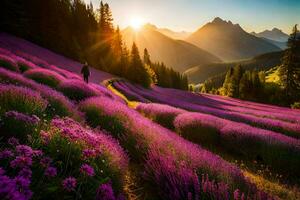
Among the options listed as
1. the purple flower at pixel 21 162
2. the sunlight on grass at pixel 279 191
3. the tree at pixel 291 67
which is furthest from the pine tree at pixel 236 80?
the purple flower at pixel 21 162

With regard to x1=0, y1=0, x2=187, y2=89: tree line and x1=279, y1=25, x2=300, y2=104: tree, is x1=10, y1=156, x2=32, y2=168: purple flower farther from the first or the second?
x1=279, y1=25, x2=300, y2=104: tree

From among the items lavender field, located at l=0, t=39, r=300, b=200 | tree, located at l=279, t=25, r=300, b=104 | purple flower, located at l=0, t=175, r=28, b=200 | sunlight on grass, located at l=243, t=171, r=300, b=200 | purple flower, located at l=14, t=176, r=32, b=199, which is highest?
tree, located at l=279, t=25, r=300, b=104

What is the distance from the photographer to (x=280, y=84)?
65812 mm

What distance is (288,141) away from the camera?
930 cm

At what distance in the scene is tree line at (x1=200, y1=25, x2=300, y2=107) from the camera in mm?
58969

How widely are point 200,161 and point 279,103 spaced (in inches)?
3180

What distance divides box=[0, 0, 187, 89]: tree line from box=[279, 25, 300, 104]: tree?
29.5 m

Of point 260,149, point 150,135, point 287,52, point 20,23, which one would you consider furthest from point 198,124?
point 287,52

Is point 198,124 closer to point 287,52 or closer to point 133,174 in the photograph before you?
point 133,174

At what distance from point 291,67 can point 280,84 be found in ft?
24.3

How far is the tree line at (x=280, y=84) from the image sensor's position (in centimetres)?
5897

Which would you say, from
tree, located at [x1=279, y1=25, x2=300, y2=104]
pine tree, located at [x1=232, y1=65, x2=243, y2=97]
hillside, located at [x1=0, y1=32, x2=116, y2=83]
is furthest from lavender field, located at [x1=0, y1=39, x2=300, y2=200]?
pine tree, located at [x1=232, y1=65, x2=243, y2=97]

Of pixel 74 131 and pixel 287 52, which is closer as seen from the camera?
pixel 74 131

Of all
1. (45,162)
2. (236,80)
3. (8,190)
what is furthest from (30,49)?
(236,80)
